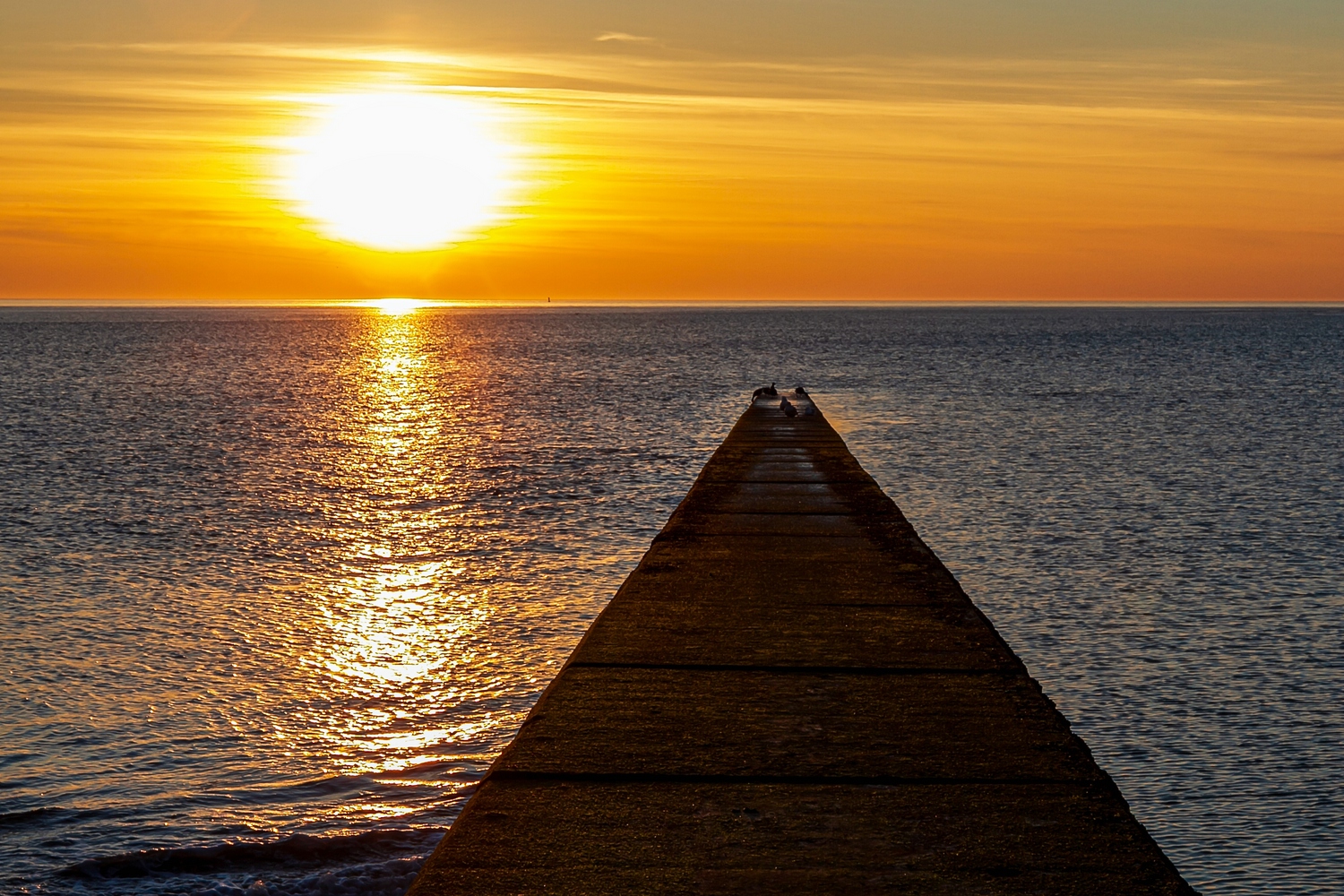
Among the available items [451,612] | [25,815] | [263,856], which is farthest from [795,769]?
[451,612]

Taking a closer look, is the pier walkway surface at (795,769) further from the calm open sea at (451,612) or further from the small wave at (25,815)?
the small wave at (25,815)

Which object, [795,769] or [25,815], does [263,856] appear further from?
[795,769]

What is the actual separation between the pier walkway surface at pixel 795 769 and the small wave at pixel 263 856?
56.5 inches

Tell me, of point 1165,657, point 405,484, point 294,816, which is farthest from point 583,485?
point 294,816

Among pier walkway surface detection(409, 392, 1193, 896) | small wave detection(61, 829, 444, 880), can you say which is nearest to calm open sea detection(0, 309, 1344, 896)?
small wave detection(61, 829, 444, 880)

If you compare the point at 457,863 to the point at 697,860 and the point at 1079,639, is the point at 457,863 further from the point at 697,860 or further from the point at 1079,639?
the point at 1079,639

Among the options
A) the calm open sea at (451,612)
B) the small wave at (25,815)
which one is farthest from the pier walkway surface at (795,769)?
the small wave at (25,815)

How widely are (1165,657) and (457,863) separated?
819cm

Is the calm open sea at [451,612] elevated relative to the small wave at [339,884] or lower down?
elevated

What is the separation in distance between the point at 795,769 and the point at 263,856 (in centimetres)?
345

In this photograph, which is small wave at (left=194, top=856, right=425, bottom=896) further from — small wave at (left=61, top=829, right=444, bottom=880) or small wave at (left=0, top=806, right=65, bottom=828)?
small wave at (left=0, top=806, right=65, bottom=828)

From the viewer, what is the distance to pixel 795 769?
5.54 meters

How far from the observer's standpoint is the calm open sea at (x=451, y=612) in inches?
302

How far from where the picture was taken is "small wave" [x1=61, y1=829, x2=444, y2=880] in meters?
7.07
